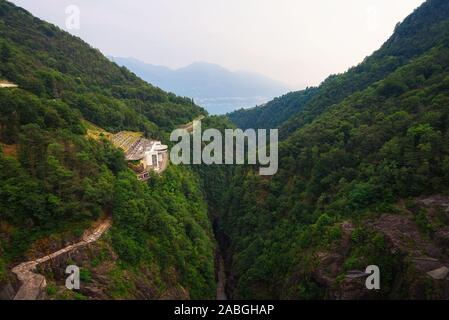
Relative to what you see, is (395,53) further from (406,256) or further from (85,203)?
(85,203)

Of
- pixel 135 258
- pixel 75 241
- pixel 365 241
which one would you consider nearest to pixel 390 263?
pixel 365 241

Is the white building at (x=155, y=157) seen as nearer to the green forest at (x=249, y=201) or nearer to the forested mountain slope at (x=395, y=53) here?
the green forest at (x=249, y=201)

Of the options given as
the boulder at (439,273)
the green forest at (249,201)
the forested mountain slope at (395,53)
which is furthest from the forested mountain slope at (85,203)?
the forested mountain slope at (395,53)

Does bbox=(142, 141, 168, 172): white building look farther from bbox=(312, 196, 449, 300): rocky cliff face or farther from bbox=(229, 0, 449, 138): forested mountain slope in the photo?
bbox=(229, 0, 449, 138): forested mountain slope

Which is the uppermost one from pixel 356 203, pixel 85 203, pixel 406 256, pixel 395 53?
pixel 395 53

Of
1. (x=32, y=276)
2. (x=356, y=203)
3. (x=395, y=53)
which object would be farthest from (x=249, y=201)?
(x=395, y=53)
